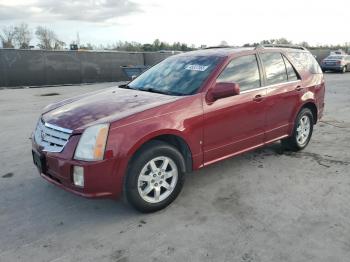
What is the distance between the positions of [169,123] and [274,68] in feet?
7.28

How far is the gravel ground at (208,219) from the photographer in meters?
3.19

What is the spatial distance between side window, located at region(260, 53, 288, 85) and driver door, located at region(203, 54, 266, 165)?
20cm

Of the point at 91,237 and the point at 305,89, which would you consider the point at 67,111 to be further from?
the point at 305,89

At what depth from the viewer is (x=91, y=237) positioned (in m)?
3.45

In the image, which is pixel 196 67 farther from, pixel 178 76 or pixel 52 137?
pixel 52 137

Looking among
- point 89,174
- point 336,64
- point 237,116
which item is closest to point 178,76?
point 237,116

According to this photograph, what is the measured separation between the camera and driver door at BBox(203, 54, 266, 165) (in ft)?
14.3

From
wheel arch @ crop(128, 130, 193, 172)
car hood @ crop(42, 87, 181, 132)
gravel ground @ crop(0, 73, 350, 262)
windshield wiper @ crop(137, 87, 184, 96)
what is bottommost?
gravel ground @ crop(0, 73, 350, 262)

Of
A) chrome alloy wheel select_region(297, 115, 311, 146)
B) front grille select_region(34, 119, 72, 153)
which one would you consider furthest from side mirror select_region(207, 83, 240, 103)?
chrome alloy wheel select_region(297, 115, 311, 146)

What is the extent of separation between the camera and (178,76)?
474 centimetres

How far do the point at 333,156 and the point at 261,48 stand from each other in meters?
2.03

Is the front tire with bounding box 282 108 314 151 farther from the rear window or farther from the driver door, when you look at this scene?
the driver door

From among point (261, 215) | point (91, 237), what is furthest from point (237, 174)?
point (91, 237)

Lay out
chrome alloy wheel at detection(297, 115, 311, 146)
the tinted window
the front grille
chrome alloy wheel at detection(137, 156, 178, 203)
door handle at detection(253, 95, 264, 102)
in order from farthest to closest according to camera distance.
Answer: chrome alloy wheel at detection(297, 115, 311, 146) < the tinted window < door handle at detection(253, 95, 264, 102) < chrome alloy wheel at detection(137, 156, 178, 203) < the front grille
